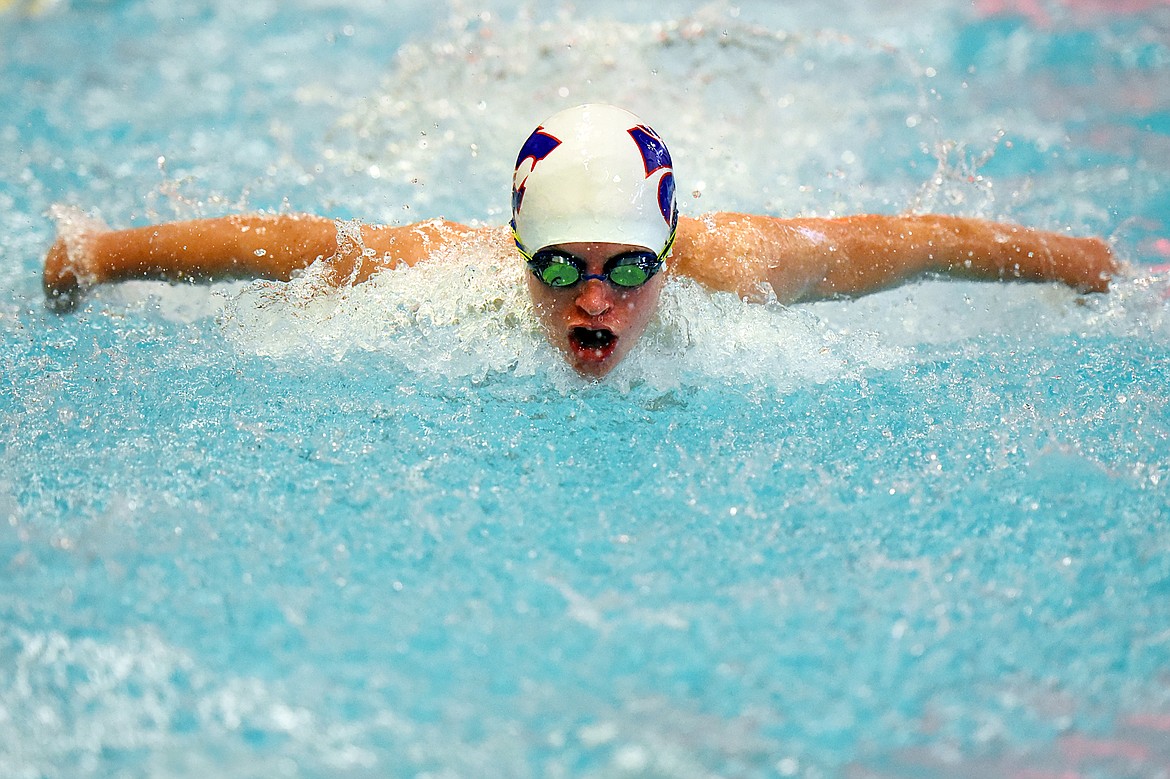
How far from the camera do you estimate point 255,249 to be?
289 cm

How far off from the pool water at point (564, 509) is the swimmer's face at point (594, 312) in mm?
96

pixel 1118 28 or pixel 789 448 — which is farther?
pixel 1118 28

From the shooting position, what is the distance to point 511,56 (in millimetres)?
4641

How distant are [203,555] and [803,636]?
120 cm

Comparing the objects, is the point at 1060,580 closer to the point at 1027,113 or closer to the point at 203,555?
the point at 203,555

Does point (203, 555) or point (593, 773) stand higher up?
point (203, 555)

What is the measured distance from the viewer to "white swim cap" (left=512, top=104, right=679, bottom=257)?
257 cm

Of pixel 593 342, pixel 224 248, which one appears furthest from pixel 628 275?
pixel 224 248

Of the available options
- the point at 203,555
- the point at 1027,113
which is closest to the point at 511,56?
the point at 1027,113

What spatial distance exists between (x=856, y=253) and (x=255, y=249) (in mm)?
1590

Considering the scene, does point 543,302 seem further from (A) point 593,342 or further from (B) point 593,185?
(B) point 593,185

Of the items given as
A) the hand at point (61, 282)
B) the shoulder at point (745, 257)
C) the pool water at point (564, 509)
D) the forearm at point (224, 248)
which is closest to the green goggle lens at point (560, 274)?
the pool water at point (564, 509)

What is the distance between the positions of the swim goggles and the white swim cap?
3 centimetres

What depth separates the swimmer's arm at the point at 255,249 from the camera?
2.87m
